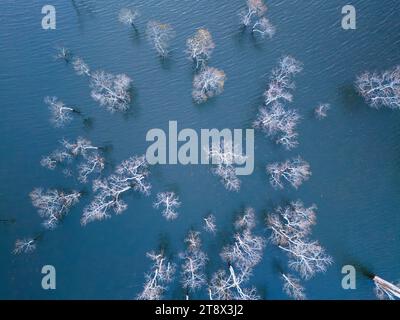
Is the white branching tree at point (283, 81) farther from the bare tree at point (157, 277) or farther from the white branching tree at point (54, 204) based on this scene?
the white branching tree at point (54, 204)

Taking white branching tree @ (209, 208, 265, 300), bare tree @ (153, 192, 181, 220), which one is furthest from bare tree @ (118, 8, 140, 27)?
white branching tree @ (209, 208, 265, 300)

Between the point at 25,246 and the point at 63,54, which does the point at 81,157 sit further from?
the point at 63,54

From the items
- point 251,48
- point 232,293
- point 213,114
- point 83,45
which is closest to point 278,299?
point 232,293

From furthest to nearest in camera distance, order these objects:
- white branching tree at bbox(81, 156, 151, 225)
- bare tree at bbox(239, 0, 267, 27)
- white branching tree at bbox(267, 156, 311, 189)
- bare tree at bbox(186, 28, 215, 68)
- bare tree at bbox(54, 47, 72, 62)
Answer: bare tree at bbox(54, 47, 72, 62)
bare tree at bbox(239, 0, 267, 27)
bare tree at bbox(186, 28, 215, 68)
white branching tree at bbox(81, 156, 151, 225)
white branching tree at bbox(267, 156, 311, 189)

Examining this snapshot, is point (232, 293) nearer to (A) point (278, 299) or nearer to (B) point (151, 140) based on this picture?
(A) point (278, 299)

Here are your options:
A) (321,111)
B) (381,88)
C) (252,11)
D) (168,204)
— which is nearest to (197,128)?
(168,204)

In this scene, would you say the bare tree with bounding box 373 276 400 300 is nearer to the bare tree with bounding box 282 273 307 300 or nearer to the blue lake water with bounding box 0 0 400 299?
the blue lake water with bounding box 0 0 400 299

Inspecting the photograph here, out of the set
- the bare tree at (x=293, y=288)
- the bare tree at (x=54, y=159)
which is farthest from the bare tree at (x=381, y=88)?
the bare tree at (x=54, y=159)
